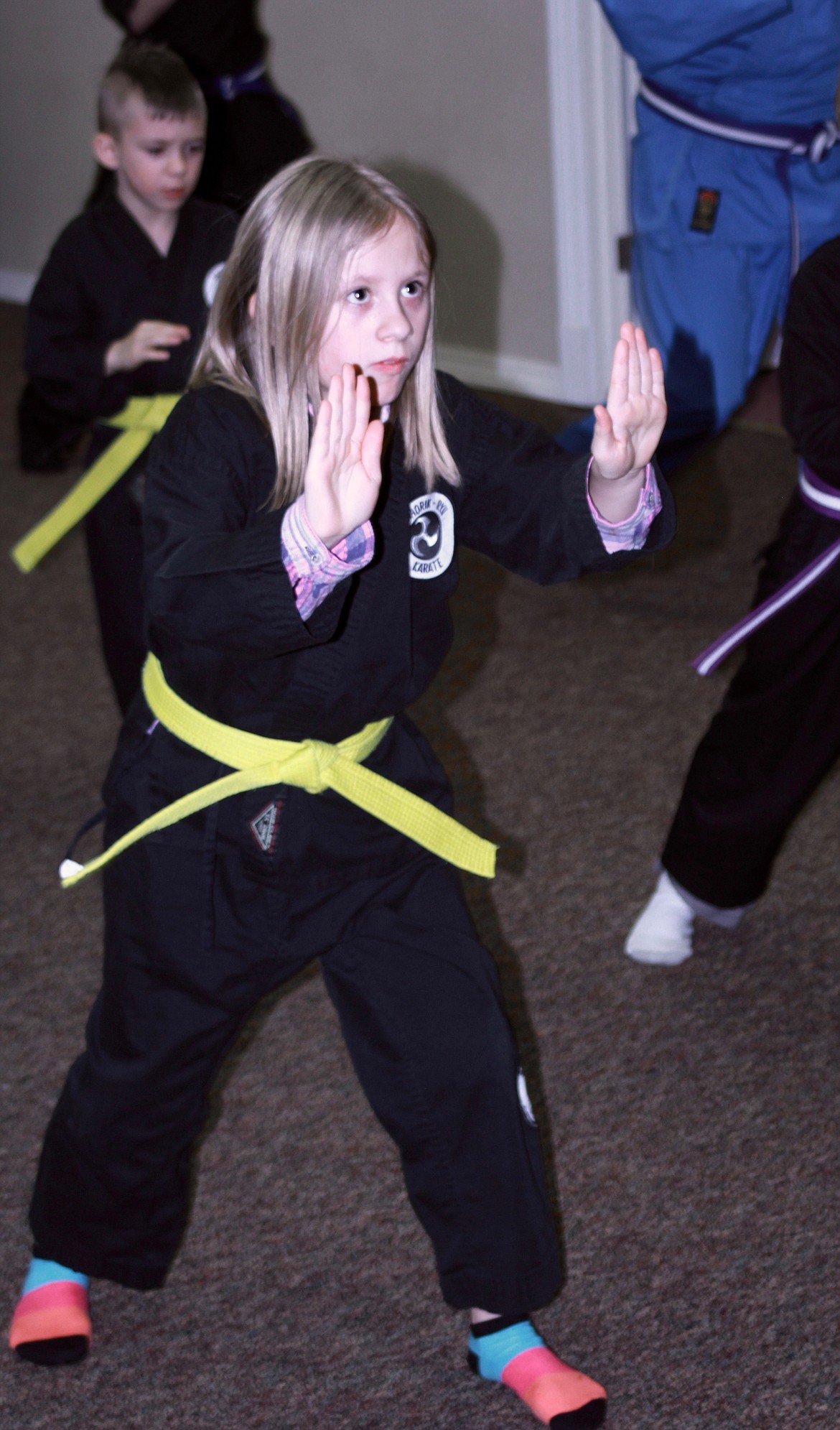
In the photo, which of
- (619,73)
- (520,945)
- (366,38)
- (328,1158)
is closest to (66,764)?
(520,945)

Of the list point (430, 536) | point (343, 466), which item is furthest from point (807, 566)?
point (343, 466)

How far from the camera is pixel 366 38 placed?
4395 millimetres

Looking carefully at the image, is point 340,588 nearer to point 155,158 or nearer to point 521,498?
point 521,498

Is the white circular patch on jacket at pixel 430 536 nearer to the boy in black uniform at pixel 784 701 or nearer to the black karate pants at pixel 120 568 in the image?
the boy in black uniform at pixel 784 701

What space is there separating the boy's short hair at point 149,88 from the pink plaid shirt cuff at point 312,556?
4.25 feet

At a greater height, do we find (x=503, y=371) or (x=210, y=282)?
(x=210, y=282)

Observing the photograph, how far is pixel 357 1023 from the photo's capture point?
1.38m

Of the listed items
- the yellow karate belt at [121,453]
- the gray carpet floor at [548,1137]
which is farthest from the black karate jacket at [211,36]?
the gray carpet floor at [548,1137]

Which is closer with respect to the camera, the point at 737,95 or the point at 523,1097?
the point at 523,1097

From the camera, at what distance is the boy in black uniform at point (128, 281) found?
6.96ft

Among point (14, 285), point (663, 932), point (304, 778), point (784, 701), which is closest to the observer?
point (304, 778)

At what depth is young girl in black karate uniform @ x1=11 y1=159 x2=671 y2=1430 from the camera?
1218mm

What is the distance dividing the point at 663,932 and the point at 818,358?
735 millimetres

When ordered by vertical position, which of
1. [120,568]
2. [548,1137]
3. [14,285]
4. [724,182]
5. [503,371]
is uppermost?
[724,182]
